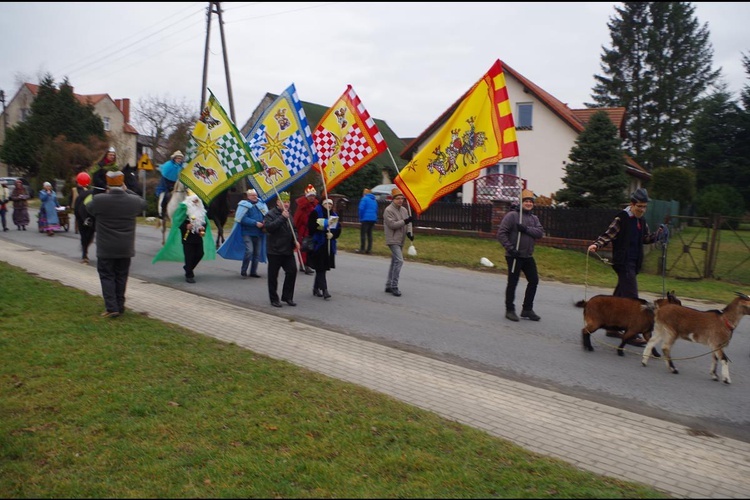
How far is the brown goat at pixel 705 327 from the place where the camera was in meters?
6.54

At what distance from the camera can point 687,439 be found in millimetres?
5027

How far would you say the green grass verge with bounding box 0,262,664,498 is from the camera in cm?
387

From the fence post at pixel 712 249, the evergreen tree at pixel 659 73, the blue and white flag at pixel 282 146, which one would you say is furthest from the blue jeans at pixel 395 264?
the evergreen tree at pixel 659 73

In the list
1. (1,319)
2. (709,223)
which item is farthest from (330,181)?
(709,223)

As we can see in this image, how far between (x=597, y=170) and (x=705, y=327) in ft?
57.8

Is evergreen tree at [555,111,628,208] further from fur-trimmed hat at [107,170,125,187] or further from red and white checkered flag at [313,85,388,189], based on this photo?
fur-trimmed hat at [107,170,125,187]

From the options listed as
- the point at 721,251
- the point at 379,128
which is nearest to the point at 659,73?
the point at 379,128

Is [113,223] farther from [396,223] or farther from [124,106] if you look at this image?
[124,106]

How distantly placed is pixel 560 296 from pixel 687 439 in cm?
696

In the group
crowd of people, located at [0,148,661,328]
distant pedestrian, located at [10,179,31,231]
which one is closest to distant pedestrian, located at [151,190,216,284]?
crowd of people, located at [0,148,661,328]

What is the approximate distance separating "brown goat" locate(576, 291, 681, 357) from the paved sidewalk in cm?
183

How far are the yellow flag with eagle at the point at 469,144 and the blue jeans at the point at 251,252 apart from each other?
4.41m

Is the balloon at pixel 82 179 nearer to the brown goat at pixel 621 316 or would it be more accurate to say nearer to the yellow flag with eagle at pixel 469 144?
the yellow flag with eagle at pixel 469 144

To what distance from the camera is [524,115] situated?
31.5 metres
